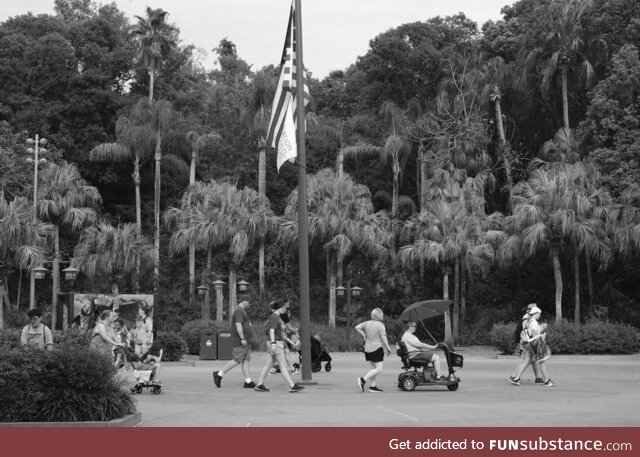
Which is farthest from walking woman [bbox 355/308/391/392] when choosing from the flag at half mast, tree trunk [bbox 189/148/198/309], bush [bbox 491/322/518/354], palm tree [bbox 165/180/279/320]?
tree trunk [bbox 189/148/198/309]

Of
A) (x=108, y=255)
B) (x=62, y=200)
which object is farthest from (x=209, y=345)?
(x=62, y=200)

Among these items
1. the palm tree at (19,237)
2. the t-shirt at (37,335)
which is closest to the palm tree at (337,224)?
the palm tree at (19,237)

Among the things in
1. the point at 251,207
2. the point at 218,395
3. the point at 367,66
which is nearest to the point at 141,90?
the point at 367,66

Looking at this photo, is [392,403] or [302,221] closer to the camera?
[392,403]

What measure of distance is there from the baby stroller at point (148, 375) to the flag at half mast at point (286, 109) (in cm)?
488

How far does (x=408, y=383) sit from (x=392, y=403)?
2725 millimetres

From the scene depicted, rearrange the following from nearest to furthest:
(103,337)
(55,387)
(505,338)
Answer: (55,387) < (103,337) < (505,338)

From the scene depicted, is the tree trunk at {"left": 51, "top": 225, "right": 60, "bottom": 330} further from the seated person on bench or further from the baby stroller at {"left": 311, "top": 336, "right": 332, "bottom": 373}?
the seated person on bench

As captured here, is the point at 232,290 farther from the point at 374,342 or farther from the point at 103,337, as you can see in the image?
the point at 374,342

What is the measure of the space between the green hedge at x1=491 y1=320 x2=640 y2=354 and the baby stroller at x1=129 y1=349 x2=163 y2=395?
20.8 meters

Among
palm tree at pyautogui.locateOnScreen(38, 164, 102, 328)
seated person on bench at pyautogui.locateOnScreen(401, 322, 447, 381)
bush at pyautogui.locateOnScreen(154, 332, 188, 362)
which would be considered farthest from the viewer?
palm tree at pyautogui.locateOnScreen(38, 164, 102, 328)

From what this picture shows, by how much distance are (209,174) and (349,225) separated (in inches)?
686

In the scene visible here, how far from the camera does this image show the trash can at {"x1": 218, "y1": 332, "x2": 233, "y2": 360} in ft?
103

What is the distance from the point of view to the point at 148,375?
58.5 feet
